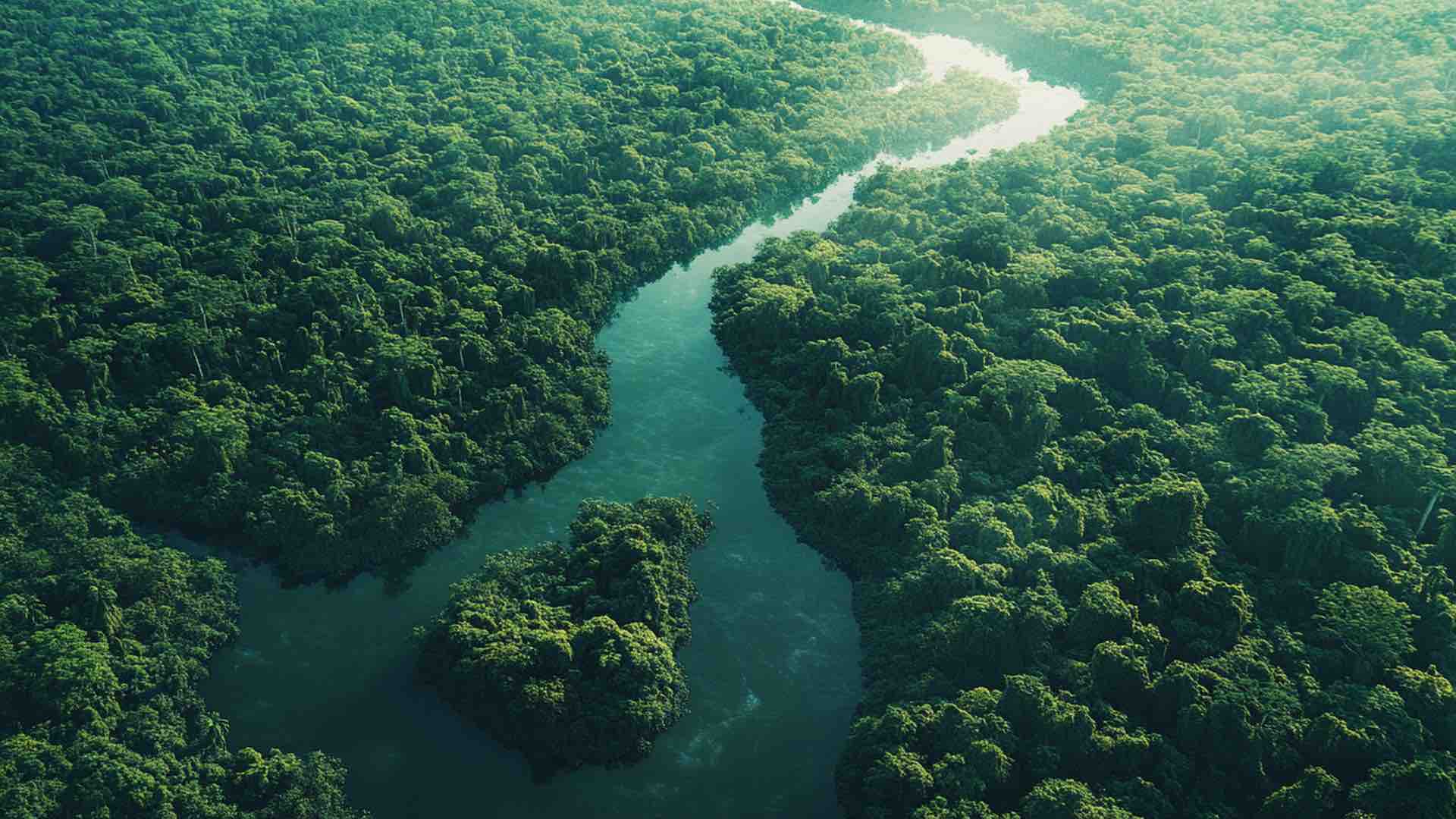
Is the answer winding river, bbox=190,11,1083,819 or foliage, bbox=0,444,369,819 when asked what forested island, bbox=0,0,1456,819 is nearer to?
foliage, bbox=0,444,369,819

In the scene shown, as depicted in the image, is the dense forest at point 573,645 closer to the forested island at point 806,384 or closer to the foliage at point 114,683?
the forested island at point 806,384

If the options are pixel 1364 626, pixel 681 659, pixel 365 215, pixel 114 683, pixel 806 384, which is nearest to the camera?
pixel 114 683

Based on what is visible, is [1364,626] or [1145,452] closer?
[1364,626]

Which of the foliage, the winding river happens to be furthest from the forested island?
the winding river

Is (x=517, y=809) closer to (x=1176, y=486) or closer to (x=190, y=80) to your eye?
(x=1176, y=486)

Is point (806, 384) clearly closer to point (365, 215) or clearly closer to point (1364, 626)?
point (1364, 626)

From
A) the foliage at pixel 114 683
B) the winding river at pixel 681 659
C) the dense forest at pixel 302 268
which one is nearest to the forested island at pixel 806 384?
the foliage at pixel 114 683

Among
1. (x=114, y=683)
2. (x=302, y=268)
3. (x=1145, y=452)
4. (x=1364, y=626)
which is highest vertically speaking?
(x=1364, y=626)

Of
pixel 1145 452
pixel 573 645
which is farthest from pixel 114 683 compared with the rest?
pixel 1145 452
